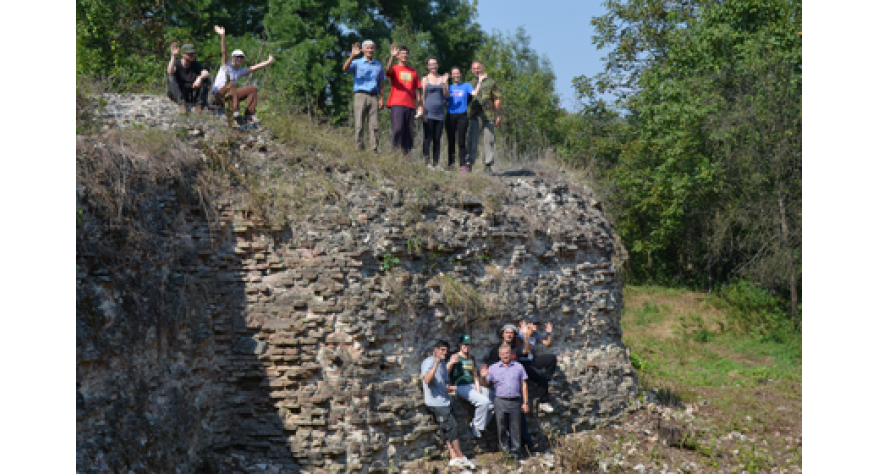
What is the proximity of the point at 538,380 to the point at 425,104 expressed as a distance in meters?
4.36

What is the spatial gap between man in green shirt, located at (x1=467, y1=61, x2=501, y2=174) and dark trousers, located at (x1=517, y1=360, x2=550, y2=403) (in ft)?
10.7

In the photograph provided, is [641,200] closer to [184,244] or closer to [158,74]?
[158,74]

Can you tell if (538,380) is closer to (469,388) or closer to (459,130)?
(469,388)

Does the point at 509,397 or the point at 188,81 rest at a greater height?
the point at 188,81

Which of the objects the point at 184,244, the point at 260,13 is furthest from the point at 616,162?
the point at 184,244

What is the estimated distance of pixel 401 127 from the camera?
37.2 ft

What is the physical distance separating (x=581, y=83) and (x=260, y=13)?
1103 centimetres

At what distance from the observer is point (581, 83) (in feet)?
85.5

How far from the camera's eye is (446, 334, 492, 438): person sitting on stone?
32.4 feet

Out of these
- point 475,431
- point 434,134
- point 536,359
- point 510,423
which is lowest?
point 475,431

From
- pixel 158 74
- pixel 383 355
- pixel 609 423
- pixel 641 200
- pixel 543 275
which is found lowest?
pixel 609 423

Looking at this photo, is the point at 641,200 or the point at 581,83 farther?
the point at 581,83

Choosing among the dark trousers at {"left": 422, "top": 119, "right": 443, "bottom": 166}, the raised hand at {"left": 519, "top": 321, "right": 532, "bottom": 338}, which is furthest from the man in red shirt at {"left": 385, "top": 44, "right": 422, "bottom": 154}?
the raised hand at {"left": 519, "top": 321, "right": 532, "bottom": 338}

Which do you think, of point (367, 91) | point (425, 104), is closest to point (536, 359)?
point (425, 104)
